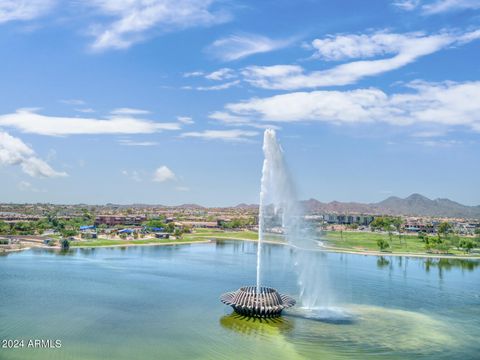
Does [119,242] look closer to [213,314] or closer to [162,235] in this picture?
[162,235]

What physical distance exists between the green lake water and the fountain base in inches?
38.3

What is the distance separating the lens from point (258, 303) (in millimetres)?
41656

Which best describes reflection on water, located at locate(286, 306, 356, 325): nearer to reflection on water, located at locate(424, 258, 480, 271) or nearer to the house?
reflection on water, located at locate(424, 258, 480, 271)

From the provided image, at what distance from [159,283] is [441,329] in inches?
1393

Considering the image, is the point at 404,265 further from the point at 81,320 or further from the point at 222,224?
the point at 222,224

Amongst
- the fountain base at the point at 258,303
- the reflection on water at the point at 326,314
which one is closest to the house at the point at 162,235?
the reflection on water at the point at 326,314

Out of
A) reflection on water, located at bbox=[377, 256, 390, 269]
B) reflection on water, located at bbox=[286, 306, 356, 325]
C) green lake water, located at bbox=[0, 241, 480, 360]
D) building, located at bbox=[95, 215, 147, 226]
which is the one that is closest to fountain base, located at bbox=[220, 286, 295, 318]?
green lake water, located at bbox=[0, 241, 480, 360]

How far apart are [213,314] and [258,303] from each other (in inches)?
206

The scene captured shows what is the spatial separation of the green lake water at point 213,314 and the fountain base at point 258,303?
3.19 feet

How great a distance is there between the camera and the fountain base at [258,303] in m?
41.5

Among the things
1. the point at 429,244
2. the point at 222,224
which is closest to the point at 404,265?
the point at 429,244

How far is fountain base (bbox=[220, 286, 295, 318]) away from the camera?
41.5m

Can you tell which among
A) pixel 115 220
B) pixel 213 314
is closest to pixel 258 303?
pixel 213 314

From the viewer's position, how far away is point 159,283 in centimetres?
6212
